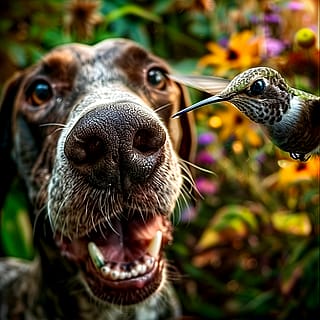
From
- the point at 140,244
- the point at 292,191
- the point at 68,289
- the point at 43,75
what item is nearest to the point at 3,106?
the point at 43,75

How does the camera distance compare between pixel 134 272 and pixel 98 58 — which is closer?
pixel 134 272

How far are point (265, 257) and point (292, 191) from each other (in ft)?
1.50

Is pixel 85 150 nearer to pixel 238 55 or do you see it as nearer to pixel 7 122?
pixel 7 122

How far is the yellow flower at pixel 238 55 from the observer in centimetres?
272

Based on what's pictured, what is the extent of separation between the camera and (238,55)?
109 inches

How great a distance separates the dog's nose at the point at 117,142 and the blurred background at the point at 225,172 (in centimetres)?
69

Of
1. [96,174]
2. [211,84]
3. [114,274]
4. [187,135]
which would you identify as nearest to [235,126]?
[187,135]

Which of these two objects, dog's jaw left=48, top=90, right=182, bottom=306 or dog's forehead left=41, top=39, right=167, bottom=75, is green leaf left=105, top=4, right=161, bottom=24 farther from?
dog's jaw left=48, top=90, right=182, bottom=306

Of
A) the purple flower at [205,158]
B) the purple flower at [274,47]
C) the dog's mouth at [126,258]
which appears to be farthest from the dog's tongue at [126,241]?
the purple flower at [205,158]

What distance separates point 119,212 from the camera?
6.32 ft

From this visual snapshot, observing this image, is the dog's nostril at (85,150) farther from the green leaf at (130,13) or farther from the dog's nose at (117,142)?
the green leaf at (130,13)

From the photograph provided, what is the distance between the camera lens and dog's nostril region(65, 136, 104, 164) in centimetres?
175

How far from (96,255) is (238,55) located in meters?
1.06

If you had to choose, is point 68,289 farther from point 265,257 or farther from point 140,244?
point 265,257
